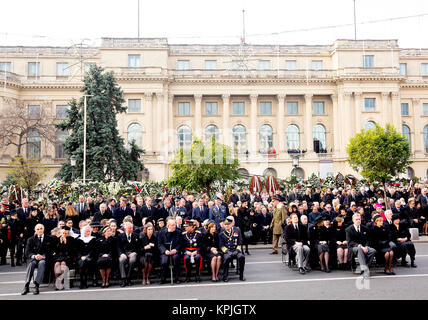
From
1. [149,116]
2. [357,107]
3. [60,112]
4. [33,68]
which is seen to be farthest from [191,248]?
[33,68]

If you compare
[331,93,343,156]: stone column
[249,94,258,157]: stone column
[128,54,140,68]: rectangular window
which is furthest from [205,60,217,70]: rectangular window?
[331,93,343,156]: stone column

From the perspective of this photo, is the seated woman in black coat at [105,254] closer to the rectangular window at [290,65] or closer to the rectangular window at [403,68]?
the rectangular window at [290,65]

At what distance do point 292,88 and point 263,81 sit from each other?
397 cm

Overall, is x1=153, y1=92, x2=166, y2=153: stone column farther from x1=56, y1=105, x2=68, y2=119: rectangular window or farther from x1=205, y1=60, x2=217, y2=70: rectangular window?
x1=56, y1=105, x2=68, y2=119: rectangular window

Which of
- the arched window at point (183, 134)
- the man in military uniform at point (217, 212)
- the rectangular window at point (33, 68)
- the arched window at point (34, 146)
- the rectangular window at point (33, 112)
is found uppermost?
the rectangular window at point (33, 68)

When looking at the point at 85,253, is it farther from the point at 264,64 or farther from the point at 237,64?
the point at 264,64

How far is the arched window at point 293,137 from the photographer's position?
53.8 m

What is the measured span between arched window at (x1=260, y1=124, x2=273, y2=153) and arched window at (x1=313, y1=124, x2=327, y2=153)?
5.90 meters

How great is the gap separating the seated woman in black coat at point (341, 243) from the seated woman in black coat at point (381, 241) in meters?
0.79

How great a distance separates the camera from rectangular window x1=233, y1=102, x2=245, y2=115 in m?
54.2

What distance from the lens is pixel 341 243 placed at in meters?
11.9

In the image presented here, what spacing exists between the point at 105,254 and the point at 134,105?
138ft

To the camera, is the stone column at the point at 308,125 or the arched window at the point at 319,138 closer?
the stone column at the point at 308,125

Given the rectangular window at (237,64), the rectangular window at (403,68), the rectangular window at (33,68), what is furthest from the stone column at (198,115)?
the rectangular window at (403,68)
